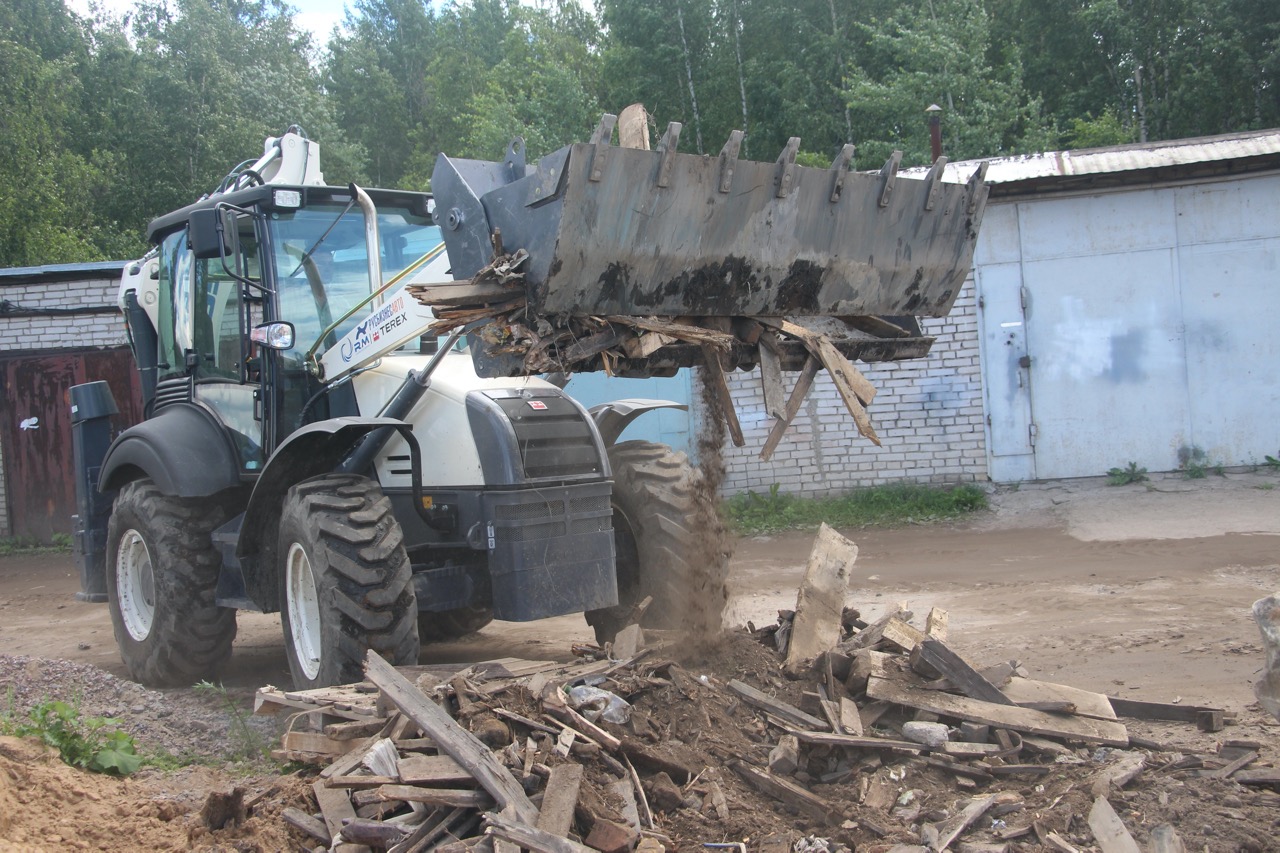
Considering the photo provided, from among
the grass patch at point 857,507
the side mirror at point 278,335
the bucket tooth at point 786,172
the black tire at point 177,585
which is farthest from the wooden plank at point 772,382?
the grass patch at point 857,507

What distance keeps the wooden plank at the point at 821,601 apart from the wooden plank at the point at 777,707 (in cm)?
38

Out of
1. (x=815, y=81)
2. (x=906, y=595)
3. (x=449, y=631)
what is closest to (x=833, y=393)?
(x=906, y=595)

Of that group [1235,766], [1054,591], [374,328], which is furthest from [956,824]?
[1054,591]

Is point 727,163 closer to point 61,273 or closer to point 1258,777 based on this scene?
point 1258,777

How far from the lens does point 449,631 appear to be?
745cm

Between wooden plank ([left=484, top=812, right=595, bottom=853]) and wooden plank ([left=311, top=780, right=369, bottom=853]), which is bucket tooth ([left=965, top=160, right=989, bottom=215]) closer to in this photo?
wooden plank ([left=484, top=812, right=595, bottom=853])

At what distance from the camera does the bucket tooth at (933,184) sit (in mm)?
5406

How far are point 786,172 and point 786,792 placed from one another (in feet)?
8.79

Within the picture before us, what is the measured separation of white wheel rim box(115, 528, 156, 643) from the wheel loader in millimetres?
15

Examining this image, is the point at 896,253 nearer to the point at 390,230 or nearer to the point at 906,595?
the point at 390,230

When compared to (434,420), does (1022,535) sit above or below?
below

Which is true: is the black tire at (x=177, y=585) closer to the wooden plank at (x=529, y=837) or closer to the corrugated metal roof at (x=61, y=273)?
the wooden plank at (x=529, y=837)

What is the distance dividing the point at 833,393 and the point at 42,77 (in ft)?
66.4

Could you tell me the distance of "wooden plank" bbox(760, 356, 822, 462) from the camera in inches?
196
